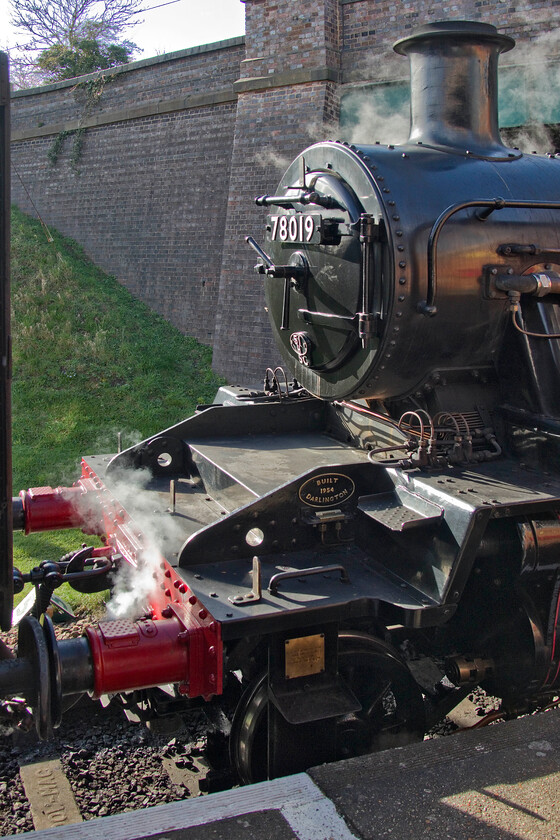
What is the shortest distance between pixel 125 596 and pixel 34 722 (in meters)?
0.88

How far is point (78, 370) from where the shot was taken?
1012 centimetres

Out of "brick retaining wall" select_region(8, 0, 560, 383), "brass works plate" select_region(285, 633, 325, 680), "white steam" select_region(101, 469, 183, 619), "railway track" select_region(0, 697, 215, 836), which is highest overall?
"brick retaining wall" select_region(8, 0, 560, 383)

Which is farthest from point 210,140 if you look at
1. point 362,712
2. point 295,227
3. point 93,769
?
point 362,712

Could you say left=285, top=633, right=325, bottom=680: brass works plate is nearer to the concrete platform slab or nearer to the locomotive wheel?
the locomotive wheel

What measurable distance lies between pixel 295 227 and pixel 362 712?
215cm

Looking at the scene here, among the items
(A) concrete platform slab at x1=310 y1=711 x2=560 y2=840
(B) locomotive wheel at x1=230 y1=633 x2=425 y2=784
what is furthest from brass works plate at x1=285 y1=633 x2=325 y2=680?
(A) concrete platform slab at x1=310 y1=711 x2=560 y2=840

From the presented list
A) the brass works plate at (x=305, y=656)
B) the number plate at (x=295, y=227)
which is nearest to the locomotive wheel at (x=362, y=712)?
the brass works plate at (x=305, y=656)

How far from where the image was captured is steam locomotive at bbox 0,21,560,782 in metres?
2.72

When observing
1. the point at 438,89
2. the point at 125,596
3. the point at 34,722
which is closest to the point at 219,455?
the point at 125,596

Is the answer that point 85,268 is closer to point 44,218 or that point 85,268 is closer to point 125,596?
point 44,218

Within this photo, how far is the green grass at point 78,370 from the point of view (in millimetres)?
7902

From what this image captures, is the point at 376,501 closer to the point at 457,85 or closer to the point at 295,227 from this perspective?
the point at 295,227

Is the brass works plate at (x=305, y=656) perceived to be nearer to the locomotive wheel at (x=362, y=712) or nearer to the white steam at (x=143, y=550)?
the locomotive wheel at (x=362, y=712)

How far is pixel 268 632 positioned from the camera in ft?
8.66
